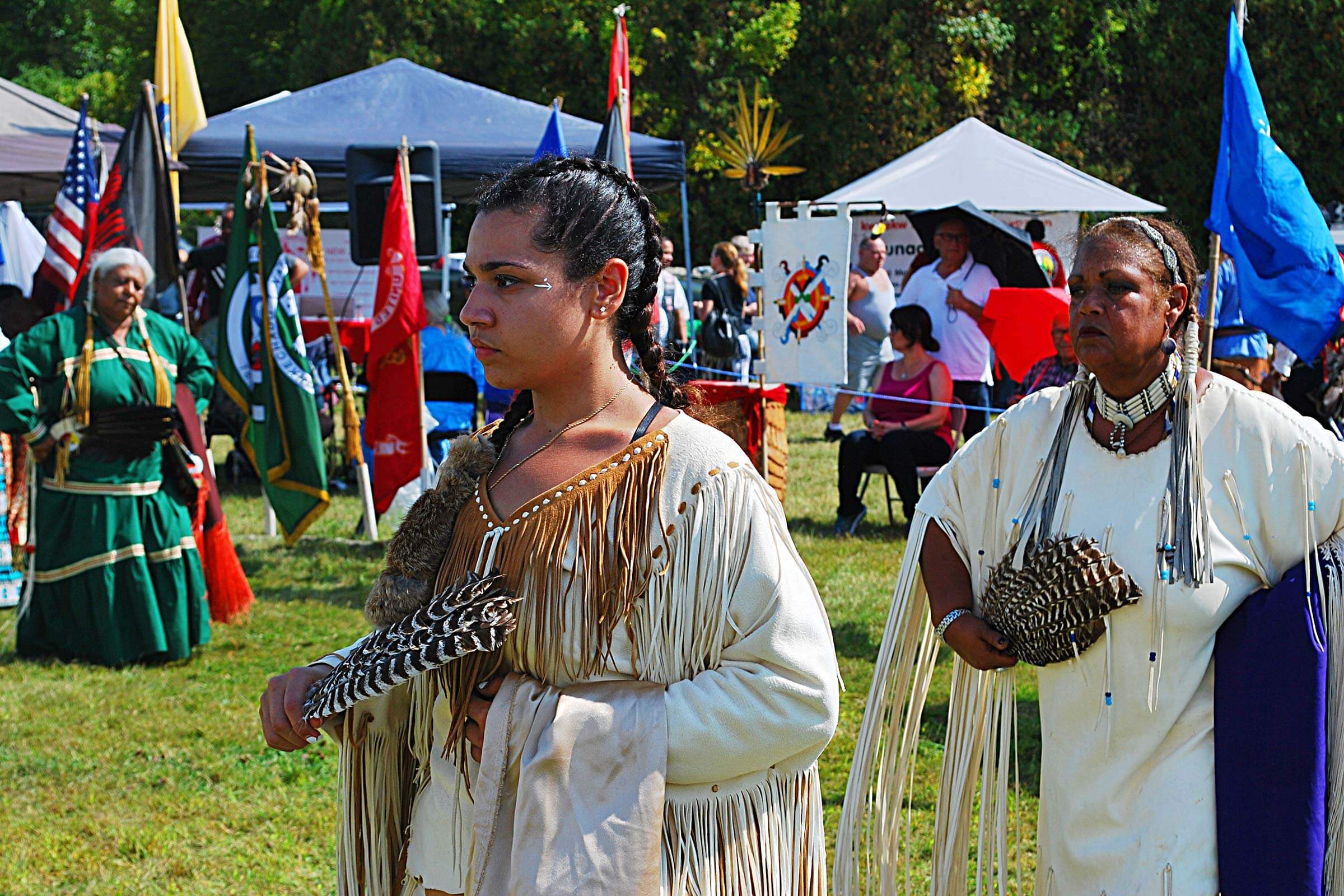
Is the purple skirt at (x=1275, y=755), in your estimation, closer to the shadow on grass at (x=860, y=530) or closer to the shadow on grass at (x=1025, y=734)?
the shadow on grass at (x=1025, y=734)

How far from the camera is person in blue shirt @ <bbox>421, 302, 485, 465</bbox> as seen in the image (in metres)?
8.37

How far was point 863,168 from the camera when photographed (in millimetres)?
20500

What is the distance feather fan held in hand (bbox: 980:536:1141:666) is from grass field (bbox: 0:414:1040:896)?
5.04ft

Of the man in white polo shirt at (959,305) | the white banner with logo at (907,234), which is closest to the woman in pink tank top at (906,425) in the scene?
the man in white polo shirt at (959,305)

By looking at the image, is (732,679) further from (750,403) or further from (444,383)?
(444,383)

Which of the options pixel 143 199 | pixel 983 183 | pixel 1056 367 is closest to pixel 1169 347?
pixel 1056 367

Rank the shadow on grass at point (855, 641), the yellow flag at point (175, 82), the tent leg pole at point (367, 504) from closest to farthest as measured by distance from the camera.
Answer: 1. the shadow on grass at point (855, 641)
2. the tent leg pole at point (367, 504)
3. the yellow flag at point (175, 82)

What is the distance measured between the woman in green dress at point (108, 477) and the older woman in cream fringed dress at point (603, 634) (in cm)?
419

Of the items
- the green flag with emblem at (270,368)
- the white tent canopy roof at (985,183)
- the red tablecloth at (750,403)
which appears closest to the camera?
the green flag with emblem at (270,368)

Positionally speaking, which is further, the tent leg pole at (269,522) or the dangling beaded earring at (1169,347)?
the tent leg pole at (269,522)

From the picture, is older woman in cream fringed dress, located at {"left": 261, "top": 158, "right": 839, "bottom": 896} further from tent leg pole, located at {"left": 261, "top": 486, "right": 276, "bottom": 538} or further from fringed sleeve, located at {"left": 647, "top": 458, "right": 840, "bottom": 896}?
tent leg pole, located at {"left": 261, "top": 486, "right": 276, "bottom": 538}

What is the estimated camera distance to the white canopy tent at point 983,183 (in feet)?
38.5

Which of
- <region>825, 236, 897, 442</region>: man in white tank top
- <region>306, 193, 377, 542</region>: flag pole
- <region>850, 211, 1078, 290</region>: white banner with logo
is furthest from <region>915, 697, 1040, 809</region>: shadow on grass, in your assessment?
<region>850, 211, 1078, 290</region>: white banner with logo

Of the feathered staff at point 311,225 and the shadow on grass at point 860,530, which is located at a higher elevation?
the feathered staff at point 311,225
